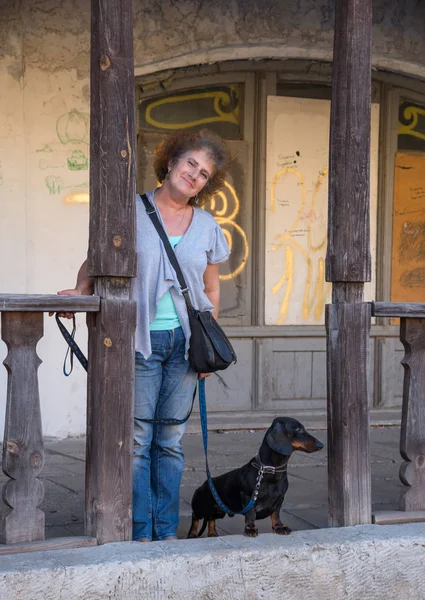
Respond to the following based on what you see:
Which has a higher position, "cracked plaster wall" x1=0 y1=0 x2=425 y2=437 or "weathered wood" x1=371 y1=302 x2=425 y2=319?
"cracked plaster wall" x1=0 y1=0 x2=425 y2=437

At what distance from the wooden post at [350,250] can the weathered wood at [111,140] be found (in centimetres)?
110

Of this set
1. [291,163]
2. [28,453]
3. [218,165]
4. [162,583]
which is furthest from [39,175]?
[162,583]

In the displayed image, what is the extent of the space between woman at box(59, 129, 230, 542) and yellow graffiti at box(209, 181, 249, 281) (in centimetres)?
326

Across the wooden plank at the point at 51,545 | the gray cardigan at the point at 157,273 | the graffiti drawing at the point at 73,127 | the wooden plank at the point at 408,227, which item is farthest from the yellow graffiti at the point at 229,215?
the wooden plank at the point at 51,545

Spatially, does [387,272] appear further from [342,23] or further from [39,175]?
[342,23]

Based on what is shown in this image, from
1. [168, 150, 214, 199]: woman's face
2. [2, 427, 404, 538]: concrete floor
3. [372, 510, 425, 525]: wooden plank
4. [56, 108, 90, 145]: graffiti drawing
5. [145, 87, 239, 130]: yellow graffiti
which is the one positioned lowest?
[2, 427, 404, 538]: concrete floor

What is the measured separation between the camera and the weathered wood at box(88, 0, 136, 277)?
4.16 metres

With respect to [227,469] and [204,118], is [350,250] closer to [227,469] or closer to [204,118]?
[227,469]

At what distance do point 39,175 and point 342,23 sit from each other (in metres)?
3.18

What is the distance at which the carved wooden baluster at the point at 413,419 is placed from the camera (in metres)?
4.83

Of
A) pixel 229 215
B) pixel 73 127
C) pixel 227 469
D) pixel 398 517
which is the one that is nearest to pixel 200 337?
pixel 398 517

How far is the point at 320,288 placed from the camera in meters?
8.12

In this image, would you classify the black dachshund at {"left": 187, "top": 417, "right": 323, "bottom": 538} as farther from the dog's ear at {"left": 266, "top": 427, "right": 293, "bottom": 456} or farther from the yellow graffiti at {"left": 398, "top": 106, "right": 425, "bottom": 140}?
the yellow graffiti at {"left": 398, "top": 106, "right": 425, "bottom": 140}

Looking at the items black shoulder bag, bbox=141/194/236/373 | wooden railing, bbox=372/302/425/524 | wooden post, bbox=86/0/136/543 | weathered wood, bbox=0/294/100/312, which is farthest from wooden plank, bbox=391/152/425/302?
weathered wood, bbox=0/294/100/312
